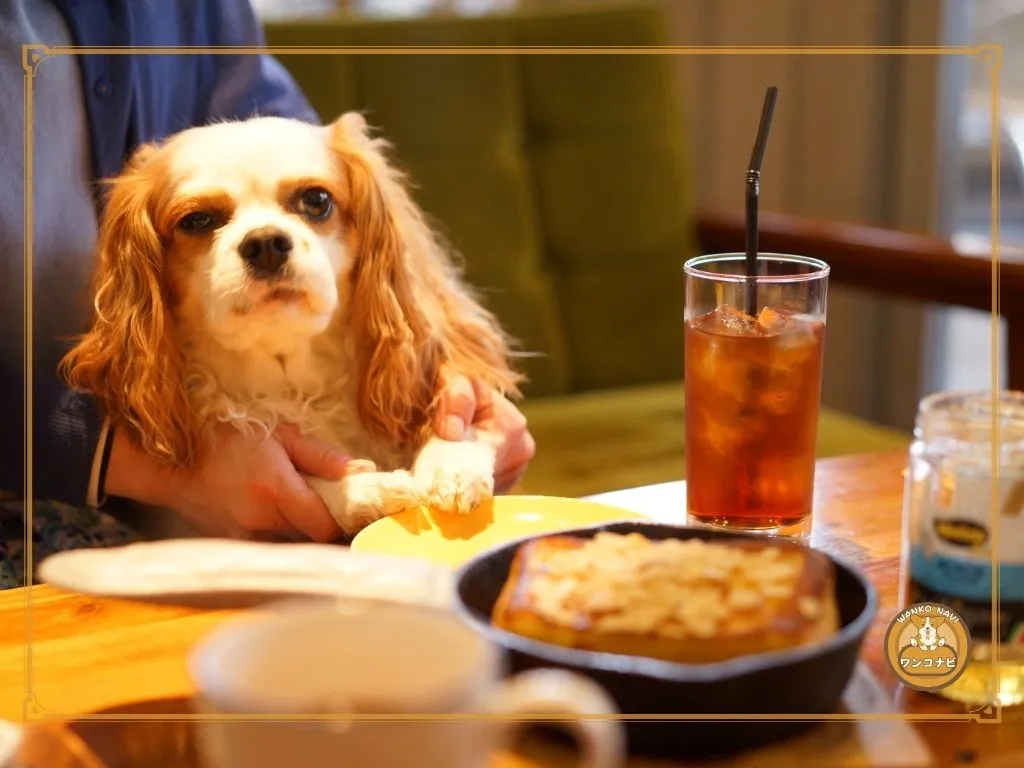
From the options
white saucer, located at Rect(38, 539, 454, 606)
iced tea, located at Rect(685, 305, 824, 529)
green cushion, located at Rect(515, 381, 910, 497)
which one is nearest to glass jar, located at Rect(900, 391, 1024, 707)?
iced tea, located at Rect(685, 305, 824, 529)

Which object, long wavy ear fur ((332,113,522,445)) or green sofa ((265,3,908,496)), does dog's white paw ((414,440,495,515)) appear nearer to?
long wavy ear fur ((332,113,522,445))

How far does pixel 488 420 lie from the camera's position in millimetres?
950

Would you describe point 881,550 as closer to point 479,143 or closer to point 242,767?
point 242,767

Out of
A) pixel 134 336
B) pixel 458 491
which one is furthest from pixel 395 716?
pixel 134 336

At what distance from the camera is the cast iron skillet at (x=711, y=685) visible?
0.51 meters

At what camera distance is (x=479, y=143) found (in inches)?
74.3

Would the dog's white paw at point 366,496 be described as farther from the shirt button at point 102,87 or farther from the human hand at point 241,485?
the shirt button at point 102,87

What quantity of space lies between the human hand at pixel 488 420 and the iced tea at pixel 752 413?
190 mm

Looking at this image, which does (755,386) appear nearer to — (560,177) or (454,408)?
(454,408)

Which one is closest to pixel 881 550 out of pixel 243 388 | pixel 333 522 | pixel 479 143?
pixel 333 522

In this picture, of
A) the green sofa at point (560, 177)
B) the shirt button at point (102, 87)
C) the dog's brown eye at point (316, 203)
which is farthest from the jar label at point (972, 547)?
the green sofa at point (560, 177)

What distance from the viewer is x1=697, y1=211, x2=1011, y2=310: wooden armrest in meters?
1.48

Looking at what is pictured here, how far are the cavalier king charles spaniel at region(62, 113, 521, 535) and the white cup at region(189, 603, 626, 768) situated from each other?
12.5 inches

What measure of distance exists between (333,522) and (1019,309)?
3.14 ft
